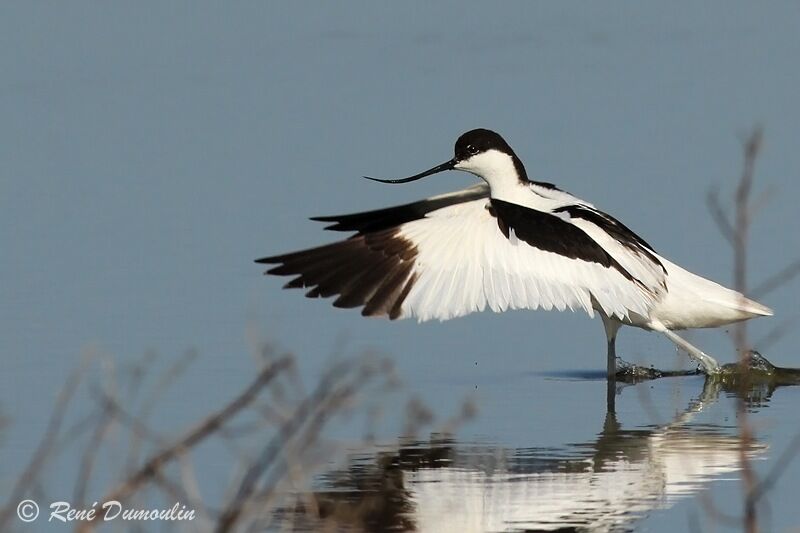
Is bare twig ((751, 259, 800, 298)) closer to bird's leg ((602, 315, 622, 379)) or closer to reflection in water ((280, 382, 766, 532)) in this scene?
reflection in water ((280, 382, 766, 532))

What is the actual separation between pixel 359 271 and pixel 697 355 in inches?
82.9

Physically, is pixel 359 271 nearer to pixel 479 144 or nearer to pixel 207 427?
pixel 479 144

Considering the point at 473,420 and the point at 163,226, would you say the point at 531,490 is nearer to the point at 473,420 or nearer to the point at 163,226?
the point at 473,420

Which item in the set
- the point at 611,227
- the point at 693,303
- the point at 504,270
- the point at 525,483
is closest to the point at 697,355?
the point at 693,303

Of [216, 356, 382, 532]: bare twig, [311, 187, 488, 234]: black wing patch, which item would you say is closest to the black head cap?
[311, 187, 488, 234]: black wing patch

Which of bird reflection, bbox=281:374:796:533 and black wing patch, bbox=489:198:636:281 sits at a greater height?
black wing patch, bbox=489:198:636:281

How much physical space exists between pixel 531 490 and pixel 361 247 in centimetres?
193

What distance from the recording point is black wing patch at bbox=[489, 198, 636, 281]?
24.8ft

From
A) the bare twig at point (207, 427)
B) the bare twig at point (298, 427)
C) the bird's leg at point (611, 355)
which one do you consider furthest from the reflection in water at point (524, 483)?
the bare twig at point (207, 427)

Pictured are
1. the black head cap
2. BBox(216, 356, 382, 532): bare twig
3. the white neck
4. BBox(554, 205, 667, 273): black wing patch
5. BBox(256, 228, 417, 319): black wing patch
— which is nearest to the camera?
BBox(216, 356, 382, 532): bare twig

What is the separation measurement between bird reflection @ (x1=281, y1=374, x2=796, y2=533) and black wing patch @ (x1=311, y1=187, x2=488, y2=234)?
1.35 m

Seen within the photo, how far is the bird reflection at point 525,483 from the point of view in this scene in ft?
17.5

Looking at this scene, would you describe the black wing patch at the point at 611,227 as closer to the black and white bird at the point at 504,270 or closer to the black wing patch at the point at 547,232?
the black and white bird at the point at 504,270

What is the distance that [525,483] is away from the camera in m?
5.97
